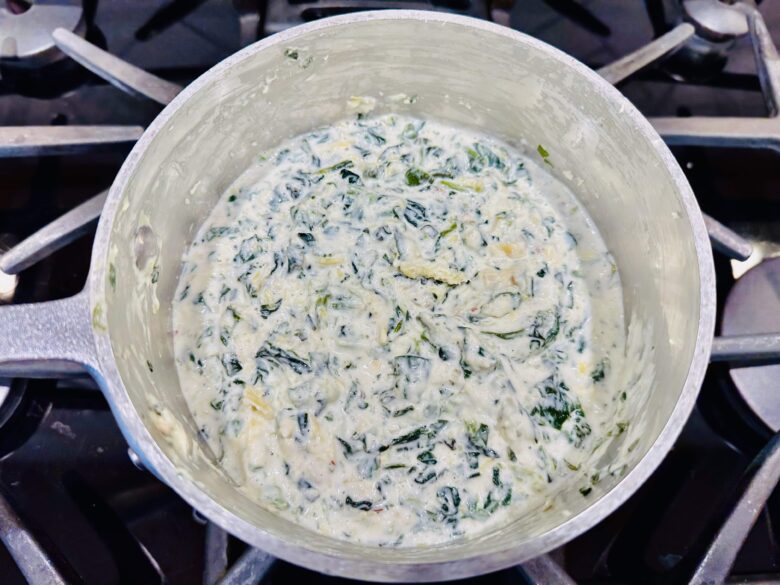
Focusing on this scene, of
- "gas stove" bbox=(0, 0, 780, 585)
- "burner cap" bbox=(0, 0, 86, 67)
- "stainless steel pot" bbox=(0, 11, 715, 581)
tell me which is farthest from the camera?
"burner cap" bbox=(0, 0, 86, 67)

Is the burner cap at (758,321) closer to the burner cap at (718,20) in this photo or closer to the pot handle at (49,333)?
the burner cap at (718,20)

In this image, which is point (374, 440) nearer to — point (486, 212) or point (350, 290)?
point (350, 290)

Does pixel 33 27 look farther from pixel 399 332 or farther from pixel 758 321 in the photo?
pixel 758 321

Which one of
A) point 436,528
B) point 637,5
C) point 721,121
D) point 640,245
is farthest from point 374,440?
point 637,5

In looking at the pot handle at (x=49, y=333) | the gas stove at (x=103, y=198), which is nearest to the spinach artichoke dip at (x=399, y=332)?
the gas stove at (x=103, y=198)

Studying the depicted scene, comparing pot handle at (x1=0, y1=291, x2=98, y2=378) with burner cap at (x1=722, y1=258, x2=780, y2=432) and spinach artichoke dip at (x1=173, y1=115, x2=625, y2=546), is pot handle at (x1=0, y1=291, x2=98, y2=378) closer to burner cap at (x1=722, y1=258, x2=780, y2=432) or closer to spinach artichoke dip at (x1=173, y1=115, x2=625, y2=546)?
spinach artichoke dip at (x1=173, y1=115, x2=625, y2=546)

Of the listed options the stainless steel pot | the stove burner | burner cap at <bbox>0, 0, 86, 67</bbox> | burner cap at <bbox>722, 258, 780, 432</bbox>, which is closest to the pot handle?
the stainless steel pot
